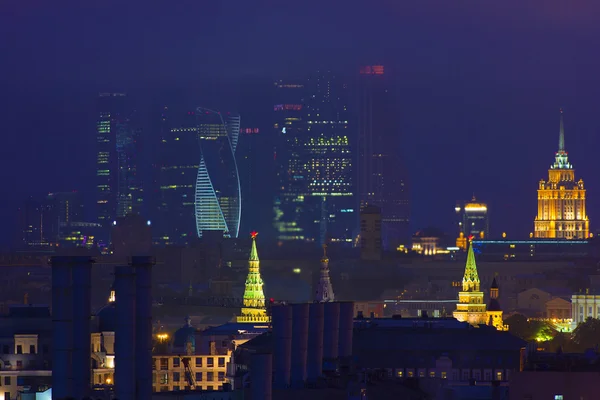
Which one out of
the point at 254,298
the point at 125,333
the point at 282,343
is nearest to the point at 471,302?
the point at 254,298

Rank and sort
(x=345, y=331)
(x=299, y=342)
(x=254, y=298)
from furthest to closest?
(x=254, y=298), (x=345, y=331), (x=299, y=342)

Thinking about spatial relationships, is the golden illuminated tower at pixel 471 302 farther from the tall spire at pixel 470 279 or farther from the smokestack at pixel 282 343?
the smokestack at pixel 282 343

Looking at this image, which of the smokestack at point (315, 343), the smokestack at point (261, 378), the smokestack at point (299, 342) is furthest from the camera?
the smokestack at point (315, 343)

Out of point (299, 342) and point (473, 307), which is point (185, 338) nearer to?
point (299, 342)

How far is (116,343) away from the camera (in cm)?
8350

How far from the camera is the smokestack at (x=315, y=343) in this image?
3745 inches

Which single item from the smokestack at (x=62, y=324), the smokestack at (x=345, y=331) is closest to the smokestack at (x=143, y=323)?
the smokestack at (x=62, y=324)

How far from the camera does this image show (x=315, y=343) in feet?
320

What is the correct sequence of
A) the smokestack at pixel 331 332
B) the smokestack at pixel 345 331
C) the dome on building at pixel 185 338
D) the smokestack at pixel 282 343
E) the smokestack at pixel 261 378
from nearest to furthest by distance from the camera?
the smokestack at pixel 261 378, the smokestack at pixel 282 343, the smokestack at pixel 331 332, the smokestack at pixel 345 331, the dome on building at pixel 185 338

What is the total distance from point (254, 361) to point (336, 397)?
236 cm

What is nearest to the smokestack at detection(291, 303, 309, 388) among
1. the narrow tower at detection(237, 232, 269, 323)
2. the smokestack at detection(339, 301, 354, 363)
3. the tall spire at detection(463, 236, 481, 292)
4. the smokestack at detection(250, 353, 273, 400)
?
the smokestack at detection(339, 301, 354, 363)

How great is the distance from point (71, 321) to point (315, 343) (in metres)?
15.8

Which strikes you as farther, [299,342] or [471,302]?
[471,302]

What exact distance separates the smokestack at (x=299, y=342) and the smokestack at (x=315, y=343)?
→ 1.09 ft
